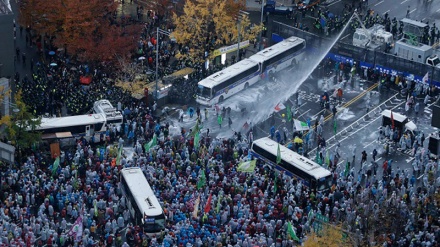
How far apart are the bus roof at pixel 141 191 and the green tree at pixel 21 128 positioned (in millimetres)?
8290

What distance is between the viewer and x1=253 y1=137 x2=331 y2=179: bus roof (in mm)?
74062

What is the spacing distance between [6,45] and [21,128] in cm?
1010

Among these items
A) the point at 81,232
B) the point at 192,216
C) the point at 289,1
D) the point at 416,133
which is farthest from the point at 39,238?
the point at 289,1

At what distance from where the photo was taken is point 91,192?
70438 mm

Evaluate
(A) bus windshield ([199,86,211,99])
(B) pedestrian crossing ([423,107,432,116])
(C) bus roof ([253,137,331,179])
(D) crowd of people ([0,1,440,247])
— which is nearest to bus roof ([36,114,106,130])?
(D) crowd of people ([0,1,440,247])

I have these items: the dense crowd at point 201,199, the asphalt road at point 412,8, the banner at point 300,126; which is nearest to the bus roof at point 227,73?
the banner at point 300,126

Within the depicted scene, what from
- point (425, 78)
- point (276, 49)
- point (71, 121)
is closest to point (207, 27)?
point (276, 49)

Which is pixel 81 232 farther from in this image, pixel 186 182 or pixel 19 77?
pixel 19 77

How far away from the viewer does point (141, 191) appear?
7000cm

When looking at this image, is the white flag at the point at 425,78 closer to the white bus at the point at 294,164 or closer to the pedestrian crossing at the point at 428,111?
the pedestrian crossing at the point at 428,111

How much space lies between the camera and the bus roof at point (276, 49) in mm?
92881

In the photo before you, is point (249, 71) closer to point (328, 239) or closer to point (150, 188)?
point (150, 188)

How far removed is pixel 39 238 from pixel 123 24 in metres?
36.1

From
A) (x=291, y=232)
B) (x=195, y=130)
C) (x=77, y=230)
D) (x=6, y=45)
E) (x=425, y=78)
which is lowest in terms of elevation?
(x=77, y=230)
